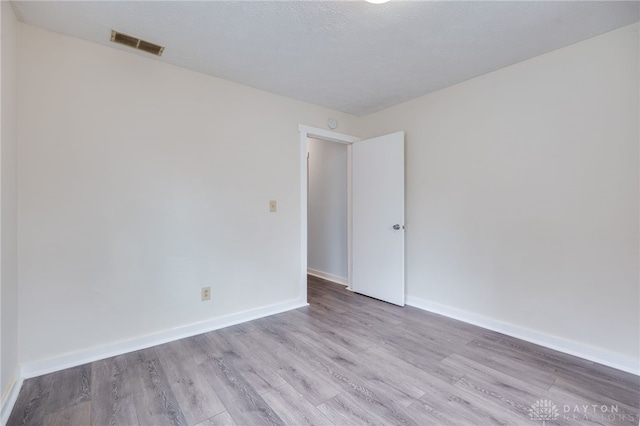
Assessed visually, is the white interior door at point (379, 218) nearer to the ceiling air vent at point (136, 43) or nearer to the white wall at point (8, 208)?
the ceiling air vent at point (136, 43)

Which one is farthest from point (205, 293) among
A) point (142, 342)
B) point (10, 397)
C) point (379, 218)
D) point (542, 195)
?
point (542, 195)

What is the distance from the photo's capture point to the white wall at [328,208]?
4.04 meters

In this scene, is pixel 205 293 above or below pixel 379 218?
below

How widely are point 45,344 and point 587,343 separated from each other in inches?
147

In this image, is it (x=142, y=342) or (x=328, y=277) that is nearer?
(x=142, y=342)

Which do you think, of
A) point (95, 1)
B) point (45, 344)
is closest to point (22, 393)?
point (45, 344)

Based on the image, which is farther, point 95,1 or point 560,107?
point 560,107

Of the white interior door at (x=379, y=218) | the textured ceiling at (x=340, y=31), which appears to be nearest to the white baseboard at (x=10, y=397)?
the textured ceiling at (x=340, y=31)

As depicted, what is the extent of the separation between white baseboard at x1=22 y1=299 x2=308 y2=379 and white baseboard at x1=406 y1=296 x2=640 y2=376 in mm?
1592

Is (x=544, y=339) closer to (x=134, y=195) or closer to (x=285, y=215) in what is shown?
→ (x=285, y=215)

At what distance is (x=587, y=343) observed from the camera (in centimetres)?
207

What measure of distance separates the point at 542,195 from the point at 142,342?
3.33 metres

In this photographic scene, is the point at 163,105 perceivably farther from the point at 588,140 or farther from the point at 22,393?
the point at 588,140

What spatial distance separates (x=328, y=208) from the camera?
169 inches
